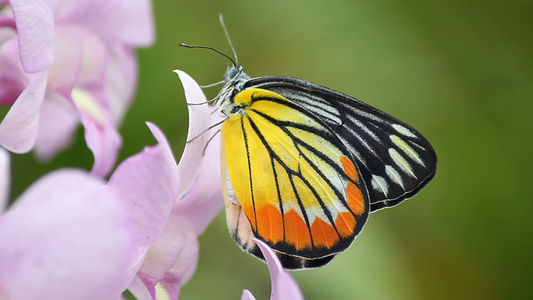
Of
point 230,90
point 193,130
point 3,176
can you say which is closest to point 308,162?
point 230,90

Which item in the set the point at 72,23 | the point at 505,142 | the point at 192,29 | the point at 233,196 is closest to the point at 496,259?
the point at 505,142

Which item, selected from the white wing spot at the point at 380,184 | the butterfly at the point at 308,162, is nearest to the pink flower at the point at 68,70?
the butterfly at the point at 308,162

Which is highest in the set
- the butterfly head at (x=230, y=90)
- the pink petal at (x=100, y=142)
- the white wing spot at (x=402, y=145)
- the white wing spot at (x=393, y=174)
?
the pink petal at (x=100, y=142)

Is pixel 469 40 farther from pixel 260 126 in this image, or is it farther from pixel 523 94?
pixel 260 126

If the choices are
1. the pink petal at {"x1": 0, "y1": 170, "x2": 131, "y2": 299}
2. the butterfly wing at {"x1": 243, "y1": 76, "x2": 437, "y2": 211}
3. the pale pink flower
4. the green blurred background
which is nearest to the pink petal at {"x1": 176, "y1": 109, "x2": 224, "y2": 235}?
the pale pink flower

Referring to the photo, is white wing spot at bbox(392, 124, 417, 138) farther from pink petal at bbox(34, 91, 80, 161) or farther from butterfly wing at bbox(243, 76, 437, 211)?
pink petal at bbox(34, 91, 80, 161)

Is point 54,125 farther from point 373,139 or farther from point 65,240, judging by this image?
point 65,240

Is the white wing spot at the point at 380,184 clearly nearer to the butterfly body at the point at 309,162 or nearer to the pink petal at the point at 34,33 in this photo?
the butterfly body at the point at 309,162

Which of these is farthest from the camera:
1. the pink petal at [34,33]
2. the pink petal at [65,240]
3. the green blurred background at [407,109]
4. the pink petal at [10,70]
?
the green blurred background at [407,109]
